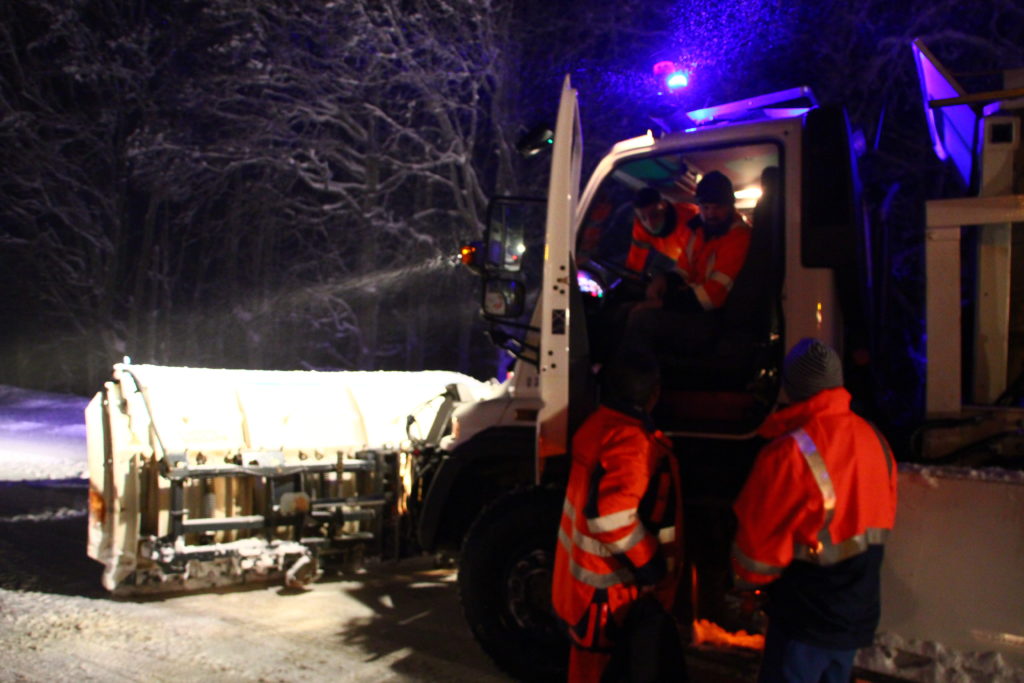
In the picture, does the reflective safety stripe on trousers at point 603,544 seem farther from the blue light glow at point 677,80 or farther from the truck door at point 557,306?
the blue light glow at point 677,80

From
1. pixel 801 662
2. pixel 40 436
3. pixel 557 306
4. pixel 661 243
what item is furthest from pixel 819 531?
pixel 40 436

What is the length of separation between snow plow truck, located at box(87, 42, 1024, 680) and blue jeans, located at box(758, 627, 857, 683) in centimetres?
94

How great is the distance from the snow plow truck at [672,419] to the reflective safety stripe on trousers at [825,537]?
109 centimetres

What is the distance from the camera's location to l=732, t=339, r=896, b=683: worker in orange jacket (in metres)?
2.66

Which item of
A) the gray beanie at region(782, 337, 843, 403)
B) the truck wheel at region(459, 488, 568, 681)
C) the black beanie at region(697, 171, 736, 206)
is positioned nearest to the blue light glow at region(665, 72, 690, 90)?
the black beanie at region(697, 171, 736, 206)

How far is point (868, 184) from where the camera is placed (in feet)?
17.5

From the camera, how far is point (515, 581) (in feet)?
14.4

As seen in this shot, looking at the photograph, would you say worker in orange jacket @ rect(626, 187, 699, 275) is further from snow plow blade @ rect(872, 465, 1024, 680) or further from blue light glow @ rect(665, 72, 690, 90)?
snow plow blade @ rect(872, 465, 1024, 680)

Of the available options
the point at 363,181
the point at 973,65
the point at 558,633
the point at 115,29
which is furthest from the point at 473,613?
the point at 115,29

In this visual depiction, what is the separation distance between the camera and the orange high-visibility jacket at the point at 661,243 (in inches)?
186

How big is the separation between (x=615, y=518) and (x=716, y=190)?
204 cm

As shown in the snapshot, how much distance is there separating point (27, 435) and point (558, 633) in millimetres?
14771

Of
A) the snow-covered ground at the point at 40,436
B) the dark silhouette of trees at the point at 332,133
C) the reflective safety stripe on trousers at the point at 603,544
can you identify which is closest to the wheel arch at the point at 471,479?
the reflective safety stripe on trousers at the point at 603,544

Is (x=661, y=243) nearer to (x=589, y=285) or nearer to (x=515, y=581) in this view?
(x=589, y=285)
